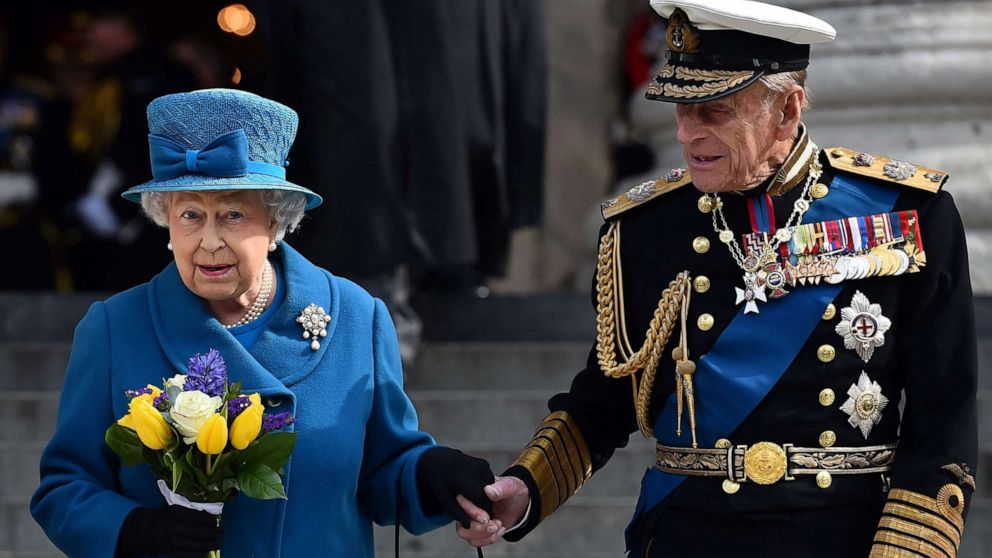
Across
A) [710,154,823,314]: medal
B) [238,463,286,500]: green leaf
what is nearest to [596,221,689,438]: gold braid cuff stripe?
[710,154,823,314]: medal

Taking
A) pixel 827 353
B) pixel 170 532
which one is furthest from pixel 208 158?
pixel 827 353

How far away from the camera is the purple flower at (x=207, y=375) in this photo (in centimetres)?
356

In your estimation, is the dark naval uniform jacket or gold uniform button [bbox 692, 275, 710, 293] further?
gold uniform button [bbox 692, 275, 710, 293]

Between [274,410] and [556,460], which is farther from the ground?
[274,410]

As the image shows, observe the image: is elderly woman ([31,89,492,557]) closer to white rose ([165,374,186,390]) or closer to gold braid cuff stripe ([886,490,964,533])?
white rose ([165,374,186,390])

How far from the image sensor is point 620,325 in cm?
402

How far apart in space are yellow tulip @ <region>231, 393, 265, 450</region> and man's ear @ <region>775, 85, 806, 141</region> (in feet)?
3.91

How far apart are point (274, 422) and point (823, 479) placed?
3.54 ft

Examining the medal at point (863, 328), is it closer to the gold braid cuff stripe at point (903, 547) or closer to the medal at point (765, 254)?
the medal at point (765, 254)

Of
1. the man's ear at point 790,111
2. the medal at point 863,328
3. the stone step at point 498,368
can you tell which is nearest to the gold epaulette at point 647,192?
the man's ear at point 790,111

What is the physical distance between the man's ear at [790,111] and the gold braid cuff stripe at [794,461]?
0.63m

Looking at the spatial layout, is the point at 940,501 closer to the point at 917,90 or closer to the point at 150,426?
the point at 150,426

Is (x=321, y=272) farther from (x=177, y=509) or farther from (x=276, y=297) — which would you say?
(x=177, y=509)

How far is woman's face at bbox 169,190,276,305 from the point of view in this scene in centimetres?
371
